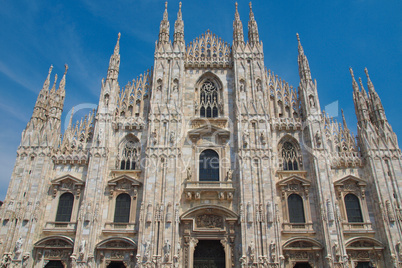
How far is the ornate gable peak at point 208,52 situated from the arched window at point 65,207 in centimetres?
1295

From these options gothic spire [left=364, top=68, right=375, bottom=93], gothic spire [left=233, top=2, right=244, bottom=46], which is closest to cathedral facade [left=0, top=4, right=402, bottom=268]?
gothic spire [left=364, top=68, right=375, bottom=93]

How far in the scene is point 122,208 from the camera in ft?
72.3

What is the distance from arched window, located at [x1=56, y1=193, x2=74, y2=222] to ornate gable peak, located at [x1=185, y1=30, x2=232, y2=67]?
12949mm

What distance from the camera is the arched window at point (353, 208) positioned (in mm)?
21672

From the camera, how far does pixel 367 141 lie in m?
23.1

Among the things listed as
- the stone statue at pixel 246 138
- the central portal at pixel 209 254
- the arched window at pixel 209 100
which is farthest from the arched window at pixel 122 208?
the stone statue at pixel 246 138

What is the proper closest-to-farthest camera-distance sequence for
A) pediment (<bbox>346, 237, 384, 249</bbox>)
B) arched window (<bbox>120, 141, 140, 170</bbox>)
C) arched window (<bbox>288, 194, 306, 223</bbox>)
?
1. pediment (<bbox>346, 237, 384, 249</bbox>)
2. arched window (<bbox>288, 194, 306, 223</bbox>)
3. arched window (<bbox>120, 141, 140, 170</bbox>)

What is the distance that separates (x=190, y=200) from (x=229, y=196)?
2512 mm

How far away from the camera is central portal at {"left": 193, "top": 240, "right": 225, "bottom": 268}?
68.1ft

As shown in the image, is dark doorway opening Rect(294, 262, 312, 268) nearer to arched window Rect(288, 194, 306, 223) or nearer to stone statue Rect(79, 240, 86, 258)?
arched window Rect(288, 194, 306, 223)

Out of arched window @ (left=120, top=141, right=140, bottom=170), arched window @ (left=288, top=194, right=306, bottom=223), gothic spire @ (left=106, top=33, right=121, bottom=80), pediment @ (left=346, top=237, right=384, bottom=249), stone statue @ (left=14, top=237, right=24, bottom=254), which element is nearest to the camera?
stone statue @ (left=14, top=237, right=24, bottom=254)

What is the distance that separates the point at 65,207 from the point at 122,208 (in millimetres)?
3693

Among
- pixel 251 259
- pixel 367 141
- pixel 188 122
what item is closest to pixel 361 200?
pixel 367 141

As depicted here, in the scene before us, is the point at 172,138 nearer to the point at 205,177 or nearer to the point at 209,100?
the point at 205,177
